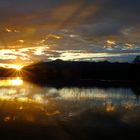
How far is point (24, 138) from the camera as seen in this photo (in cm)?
2083

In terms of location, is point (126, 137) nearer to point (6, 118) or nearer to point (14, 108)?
point (6, 118)

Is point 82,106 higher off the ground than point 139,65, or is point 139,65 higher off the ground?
point 139,65

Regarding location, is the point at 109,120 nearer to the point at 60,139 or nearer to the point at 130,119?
the point at 130,119

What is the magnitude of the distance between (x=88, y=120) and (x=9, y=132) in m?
7.29

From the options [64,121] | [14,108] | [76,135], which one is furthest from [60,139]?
[14,108]

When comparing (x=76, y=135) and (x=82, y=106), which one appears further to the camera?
(x=82, y=106)

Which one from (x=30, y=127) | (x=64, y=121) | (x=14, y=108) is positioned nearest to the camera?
(x=30, y=127)

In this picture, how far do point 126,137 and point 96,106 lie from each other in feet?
47.2

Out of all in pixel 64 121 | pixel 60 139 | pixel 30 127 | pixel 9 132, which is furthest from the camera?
pixel 64 121

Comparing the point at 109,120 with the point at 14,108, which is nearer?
the point at 109,120

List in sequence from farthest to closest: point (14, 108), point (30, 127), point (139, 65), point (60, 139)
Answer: point (139, 65)
point (14, 108)
point (30, 127)
point (60, 139)

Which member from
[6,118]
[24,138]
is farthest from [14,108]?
[24,138]

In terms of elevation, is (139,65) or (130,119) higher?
(139,65)

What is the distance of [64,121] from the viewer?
1061 inches
